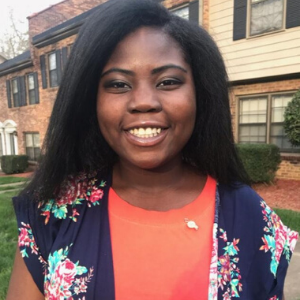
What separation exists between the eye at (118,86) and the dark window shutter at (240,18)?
7.85m

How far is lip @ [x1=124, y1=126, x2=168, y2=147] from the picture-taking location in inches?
45.3

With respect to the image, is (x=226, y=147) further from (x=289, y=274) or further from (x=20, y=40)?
(x=20, y=40)

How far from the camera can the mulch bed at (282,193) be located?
5.76 metres

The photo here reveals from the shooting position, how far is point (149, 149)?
117cm

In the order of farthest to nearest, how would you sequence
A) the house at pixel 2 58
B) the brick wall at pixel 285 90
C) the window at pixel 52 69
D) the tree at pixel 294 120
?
the house at pixel 2 58, the window at pixel 52 69, the brick wall at pixel 285 90, the tree at pixel 294 120

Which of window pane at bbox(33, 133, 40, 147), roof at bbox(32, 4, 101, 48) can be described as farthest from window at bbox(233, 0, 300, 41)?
window pane at bbox(33, 133, 40, 147)

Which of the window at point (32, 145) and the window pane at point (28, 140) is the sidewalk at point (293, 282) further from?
the window pane at point (28, 140)

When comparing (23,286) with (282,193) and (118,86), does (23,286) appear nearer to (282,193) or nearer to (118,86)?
A: (118,86)

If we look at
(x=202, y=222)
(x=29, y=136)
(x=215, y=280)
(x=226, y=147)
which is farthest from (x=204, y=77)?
(x=29, y=136)

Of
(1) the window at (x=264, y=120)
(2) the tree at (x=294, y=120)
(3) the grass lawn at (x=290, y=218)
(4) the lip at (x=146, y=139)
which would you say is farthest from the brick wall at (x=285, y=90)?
(4) the lip at (x=146, y=139)

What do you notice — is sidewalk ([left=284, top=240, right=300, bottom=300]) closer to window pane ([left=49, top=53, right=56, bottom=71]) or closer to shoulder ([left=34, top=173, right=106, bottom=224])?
shoulder ([left=34, top=173, right=106, bottom=224])

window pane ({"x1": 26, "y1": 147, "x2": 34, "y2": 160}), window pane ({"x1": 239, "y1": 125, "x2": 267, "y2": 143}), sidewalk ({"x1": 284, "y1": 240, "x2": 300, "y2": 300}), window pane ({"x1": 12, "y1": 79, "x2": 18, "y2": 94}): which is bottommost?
window pane ({"x1": 26, "y1": 147, "x2": 34, "y2": 160})

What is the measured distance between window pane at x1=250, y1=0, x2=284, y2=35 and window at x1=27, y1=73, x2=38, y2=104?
10199mm

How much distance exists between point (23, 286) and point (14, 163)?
14337mm
